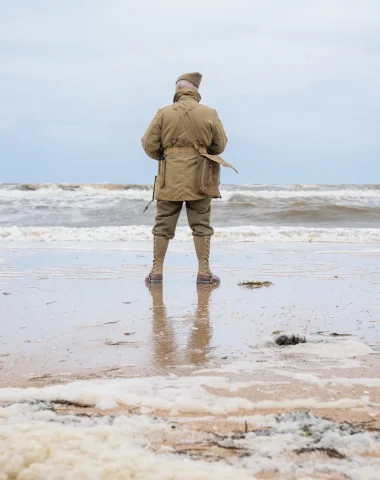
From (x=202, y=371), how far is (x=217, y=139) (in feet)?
10.8

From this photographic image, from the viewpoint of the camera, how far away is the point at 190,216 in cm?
560

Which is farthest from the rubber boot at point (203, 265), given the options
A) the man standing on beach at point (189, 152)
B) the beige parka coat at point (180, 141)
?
the beige parka coat at point (180, 141)

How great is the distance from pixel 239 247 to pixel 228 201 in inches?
448

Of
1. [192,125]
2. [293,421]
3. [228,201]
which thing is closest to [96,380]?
[293,421]

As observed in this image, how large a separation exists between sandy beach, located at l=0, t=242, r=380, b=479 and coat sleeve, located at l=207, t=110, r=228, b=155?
122 centimetres

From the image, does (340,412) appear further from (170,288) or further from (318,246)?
(318,246)

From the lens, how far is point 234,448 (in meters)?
1.59

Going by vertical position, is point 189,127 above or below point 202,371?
above

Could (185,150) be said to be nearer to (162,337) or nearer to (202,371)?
(162,337)

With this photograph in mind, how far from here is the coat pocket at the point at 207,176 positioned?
530 centimetres

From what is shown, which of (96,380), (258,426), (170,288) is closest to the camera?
(258,426)

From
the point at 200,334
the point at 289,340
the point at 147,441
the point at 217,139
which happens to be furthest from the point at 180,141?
the point at 147,441

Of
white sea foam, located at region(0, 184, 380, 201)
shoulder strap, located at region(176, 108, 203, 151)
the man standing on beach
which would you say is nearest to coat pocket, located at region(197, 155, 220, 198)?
the man standing on beach

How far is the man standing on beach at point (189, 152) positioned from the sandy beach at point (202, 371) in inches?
22.6
